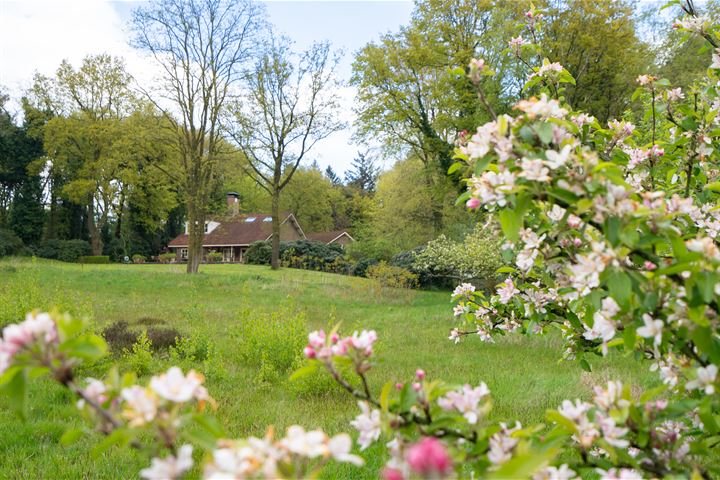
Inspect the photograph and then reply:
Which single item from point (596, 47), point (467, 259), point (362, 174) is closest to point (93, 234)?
point (467, 259)

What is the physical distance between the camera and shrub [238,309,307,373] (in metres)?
5.88

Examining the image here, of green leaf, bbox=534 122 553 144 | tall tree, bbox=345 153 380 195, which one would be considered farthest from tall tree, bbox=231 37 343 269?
tall tree, bbox=345 153 380 195

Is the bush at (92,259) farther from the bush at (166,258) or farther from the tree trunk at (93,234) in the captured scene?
the bush at (166,258)

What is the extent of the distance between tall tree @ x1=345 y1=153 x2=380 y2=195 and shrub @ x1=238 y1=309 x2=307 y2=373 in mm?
51387

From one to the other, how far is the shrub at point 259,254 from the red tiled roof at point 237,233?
24.1 ft

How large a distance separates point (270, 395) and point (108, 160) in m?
29.1

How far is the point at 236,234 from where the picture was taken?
43094 millimetres

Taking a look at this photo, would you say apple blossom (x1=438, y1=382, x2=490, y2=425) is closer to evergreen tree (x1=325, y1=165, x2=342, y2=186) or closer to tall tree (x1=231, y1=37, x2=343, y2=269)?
tall tree (x1=231, y1=37, x2=343, y2=269)

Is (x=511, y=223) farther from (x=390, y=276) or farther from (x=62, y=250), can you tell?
(x=62, y=250)

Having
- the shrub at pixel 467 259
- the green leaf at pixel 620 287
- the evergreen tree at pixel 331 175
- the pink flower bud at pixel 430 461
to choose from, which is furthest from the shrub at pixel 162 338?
the evergreen tree at pixel 331 175

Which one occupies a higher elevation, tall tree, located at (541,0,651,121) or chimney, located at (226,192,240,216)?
tall tree, located at (541,0,651,121)

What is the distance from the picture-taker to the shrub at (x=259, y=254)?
32.9 m

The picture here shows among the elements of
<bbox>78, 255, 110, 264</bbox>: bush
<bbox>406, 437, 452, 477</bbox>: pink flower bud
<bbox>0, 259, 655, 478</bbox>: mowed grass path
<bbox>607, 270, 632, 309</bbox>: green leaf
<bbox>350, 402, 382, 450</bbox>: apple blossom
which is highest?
<bbox>607, 270, 632, 309</bbox>: green leaf

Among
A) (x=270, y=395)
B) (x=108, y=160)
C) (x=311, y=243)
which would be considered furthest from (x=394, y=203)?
(x=270, y=395)
